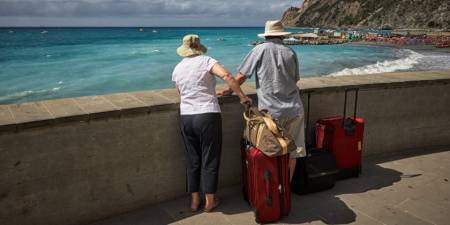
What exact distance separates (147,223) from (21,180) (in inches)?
42.9

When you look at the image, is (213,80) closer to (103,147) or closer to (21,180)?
(103,147)

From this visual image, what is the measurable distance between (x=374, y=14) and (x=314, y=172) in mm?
140848

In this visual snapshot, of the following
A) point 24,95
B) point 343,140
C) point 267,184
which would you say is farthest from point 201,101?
point 24,95

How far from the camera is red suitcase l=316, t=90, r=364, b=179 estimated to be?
4.30 meters

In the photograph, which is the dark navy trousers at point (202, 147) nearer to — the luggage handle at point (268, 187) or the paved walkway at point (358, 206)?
the paved walkway at point (358, 206)

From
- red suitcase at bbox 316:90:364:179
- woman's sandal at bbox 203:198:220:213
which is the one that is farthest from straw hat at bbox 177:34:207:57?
red suitcase at bbox 316:90:364:179

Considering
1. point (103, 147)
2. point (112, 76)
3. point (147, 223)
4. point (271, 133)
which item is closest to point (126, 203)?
point (147, 223)

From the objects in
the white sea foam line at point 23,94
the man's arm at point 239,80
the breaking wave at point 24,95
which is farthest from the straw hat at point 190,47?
the white sea foam line at point 23,94

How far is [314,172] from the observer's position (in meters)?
4.05

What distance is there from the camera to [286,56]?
A: 3520mm

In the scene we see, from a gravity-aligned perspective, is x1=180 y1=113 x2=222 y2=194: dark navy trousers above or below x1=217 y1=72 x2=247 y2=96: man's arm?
below

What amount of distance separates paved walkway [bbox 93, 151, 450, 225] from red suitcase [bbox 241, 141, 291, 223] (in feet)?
0.47

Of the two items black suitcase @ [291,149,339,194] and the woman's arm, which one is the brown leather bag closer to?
the woman's arm

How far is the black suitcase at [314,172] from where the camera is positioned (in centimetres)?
403
